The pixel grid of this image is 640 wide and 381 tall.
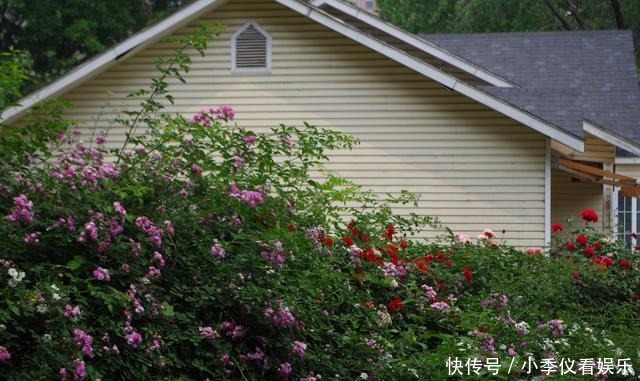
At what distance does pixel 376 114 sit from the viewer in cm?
1519

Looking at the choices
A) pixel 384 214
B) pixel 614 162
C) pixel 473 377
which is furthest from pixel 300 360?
pixel 614 162

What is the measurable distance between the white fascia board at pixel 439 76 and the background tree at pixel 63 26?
22.6m

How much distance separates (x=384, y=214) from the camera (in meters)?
10.1

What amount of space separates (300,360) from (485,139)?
28.4 feet

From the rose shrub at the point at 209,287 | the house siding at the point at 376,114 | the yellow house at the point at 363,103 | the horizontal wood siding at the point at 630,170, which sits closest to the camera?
the rose shrub at the point at 209,287

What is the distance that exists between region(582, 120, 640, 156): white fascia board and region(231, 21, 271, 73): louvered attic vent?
5589 millimetres

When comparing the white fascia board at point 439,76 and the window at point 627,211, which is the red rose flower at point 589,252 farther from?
the window at point 627,211

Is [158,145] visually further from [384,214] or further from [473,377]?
[384,214]

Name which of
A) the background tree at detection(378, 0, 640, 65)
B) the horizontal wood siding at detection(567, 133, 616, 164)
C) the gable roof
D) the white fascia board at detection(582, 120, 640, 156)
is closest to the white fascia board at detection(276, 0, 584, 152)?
the gable roof

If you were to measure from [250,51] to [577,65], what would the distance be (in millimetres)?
8504

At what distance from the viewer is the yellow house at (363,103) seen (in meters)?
14.9

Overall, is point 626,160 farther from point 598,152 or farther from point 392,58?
point 392,58

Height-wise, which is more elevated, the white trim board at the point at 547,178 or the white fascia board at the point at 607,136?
the white fascia board at the point at 607,136

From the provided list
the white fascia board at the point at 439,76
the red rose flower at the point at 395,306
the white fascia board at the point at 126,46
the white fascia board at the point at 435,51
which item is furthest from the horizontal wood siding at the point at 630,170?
the red rose flower at the point at 395,306
